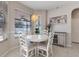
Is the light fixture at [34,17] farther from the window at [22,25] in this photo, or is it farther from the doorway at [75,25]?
the doorway at [75,25]

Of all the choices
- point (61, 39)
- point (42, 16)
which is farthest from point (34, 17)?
point (61, 39)

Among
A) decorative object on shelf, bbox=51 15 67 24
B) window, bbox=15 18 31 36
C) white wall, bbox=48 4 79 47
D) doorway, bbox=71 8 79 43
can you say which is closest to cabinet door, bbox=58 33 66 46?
white wall, bbox=48 4 79 47

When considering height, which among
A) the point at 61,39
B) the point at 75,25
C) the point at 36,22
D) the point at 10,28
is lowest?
the point at 61,39

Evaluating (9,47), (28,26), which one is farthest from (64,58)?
(28,26)

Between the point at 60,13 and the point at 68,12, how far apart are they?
24.9 inches

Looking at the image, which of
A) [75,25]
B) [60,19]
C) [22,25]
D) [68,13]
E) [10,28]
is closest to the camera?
[10,28]

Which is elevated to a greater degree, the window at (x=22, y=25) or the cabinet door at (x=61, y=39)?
the window at (x=22, y=25)

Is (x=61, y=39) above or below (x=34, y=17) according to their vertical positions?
below

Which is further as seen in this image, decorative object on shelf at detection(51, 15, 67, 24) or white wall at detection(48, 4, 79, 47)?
decorative object on shelf at detection(51, 15, 67, 24)

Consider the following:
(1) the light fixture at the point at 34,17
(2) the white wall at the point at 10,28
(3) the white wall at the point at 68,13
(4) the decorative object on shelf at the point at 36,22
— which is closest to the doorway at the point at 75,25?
(3) the white wall at the point at 68,13

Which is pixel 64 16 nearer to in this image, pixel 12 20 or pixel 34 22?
pixel 34 22

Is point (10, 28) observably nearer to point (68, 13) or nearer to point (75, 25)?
point (68, 13)

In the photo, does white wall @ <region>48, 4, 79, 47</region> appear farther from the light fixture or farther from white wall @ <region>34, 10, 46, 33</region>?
the light fixture

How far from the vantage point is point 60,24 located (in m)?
5.77
